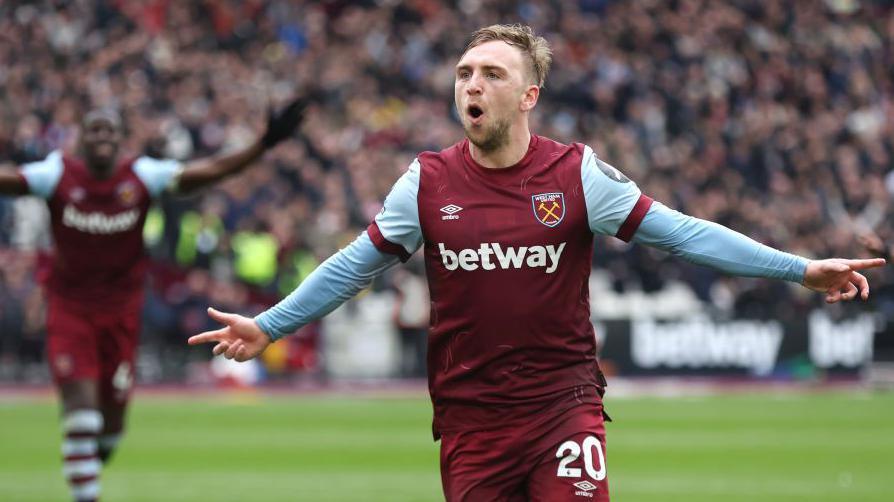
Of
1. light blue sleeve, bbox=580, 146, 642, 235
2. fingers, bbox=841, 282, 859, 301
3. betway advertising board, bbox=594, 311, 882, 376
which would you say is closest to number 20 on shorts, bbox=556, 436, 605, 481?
light blue sleeve, bbox=580, 146, 642, 235

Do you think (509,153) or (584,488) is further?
(509,153)

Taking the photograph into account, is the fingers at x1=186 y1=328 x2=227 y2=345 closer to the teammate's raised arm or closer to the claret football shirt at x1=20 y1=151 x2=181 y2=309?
the teammate's raised arm

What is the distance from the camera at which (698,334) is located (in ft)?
73.9

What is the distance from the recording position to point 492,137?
622cm

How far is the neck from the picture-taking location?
6312 millimetres

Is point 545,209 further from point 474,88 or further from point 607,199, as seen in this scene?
point 474,88

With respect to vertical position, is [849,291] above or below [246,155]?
below

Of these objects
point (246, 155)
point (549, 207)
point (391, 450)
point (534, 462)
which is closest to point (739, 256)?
point (549, 207)

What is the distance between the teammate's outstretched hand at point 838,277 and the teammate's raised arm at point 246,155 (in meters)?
4.87

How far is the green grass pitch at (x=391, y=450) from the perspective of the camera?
12.8m

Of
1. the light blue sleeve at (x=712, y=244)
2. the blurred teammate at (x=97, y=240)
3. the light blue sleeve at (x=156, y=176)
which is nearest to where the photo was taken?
the light blue sleeve at (x=712, y=244)

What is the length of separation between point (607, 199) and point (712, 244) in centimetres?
45

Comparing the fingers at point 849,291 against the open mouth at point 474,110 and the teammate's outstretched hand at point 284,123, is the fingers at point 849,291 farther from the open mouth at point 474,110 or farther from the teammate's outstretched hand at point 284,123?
the teammate's outstretched hand at point 284,123

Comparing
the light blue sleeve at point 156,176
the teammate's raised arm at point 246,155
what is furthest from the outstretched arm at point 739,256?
the light blue sleeve at point 156,176
